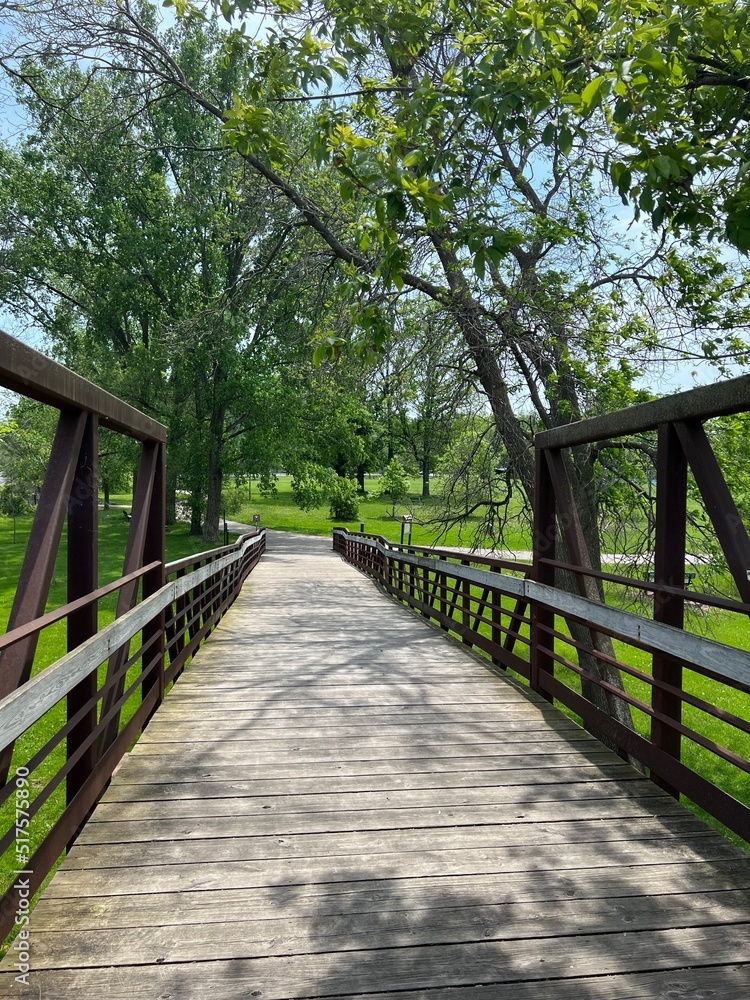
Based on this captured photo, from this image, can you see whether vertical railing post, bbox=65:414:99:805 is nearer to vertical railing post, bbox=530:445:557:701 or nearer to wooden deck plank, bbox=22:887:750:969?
wooden deck plank, bbox=22:887:750:969

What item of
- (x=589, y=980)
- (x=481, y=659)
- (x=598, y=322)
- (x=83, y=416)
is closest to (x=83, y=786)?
(x=83, y=416)

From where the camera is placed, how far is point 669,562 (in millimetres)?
3617

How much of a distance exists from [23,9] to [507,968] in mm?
11829

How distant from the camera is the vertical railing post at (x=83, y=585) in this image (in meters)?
3.21

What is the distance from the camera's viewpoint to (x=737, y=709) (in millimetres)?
13531

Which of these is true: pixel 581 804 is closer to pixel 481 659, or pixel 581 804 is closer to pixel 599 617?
pixel 599 617

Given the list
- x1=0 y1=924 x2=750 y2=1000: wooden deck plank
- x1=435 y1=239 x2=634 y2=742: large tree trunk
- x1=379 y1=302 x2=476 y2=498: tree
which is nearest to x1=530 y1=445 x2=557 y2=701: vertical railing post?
x1=0 y1=924 x2=750 y2=1000: wooden deck plank

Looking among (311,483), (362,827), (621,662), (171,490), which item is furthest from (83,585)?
(171,490)

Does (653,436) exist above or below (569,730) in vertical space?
above

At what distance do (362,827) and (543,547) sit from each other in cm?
274

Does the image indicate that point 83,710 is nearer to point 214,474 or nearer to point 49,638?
point 49,638

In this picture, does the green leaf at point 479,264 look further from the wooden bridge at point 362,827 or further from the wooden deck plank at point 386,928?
the wooden deck plank at point 386,928

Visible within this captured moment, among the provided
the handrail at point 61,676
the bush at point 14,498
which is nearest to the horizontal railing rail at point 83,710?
the handrail at point 61,676

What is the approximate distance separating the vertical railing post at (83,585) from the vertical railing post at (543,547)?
307 cm
